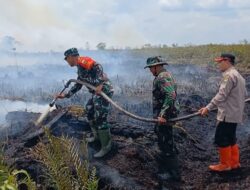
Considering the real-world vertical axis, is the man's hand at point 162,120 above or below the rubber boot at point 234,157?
above

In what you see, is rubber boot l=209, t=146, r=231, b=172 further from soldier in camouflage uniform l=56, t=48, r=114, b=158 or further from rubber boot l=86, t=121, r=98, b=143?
rubber boot l=86, t=121, r=98, b=143

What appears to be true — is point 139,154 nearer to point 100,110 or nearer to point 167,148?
point 167,148

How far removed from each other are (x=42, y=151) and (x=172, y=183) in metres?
3.76

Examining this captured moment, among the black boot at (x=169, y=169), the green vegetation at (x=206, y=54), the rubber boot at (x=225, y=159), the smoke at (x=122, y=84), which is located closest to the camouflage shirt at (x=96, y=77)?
the black boot at (x=169, y=169)

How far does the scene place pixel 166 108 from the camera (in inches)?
254

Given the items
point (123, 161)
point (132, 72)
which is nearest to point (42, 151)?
point (123, 161)

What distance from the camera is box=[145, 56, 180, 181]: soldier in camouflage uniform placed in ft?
21.2

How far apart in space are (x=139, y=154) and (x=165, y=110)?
1.14m

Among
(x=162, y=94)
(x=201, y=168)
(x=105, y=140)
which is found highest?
(x=162, y=94)

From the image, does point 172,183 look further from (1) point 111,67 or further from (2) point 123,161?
(1) point 111,67

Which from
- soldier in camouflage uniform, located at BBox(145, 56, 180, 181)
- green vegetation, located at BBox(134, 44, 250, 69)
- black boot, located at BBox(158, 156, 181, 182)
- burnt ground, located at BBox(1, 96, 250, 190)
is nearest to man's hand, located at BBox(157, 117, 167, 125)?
soldier in camouflage uniform, located at BBox(145, 56, 180, 181)

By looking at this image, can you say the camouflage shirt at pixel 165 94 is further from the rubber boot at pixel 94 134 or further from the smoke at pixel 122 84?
the smoke at pixel 122 84

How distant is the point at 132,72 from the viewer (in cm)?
2064

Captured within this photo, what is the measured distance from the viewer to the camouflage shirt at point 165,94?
21.2ft
